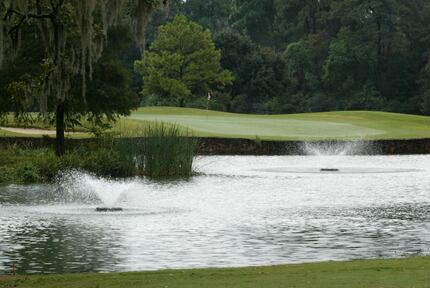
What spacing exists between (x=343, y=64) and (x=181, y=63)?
2221cm

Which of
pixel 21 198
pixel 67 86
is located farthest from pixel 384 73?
pixel 67 86

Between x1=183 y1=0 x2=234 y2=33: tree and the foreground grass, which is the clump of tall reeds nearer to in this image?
the foreground grass

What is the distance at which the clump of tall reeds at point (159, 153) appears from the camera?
1495 inches

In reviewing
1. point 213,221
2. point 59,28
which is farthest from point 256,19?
point 59,28

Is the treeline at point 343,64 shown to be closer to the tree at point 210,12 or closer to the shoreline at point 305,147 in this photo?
the tree at point 210,12

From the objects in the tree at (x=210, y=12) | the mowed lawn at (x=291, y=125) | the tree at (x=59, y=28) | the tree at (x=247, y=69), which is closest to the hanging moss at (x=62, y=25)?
the tree at (x=59, y=28)

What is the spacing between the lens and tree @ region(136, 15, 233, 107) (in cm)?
8338

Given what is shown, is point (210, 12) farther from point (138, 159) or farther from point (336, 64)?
point (138, 159)

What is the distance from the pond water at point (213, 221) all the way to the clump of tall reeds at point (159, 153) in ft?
4.39

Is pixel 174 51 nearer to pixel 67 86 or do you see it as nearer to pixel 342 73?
pixel 342 73

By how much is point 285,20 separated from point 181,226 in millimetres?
94665

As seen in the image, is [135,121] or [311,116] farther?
[311,116]

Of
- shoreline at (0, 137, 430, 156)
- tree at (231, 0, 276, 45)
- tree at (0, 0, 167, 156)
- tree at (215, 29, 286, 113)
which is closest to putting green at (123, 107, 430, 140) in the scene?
shoreline at (0, 137, 430, 156)

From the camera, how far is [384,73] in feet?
328
